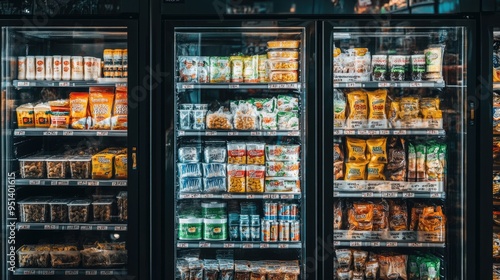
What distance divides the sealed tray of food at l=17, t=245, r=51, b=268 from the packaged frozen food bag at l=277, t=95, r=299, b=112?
158cm

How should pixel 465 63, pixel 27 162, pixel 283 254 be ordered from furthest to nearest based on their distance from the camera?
pixel 283 254 → pixel 27 162 → pixel 465 63

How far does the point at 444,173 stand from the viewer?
3.23 metres

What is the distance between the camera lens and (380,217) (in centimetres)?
331

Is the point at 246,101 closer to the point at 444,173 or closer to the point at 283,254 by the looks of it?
the point at 283,254

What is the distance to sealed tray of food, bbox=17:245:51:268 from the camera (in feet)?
10.5

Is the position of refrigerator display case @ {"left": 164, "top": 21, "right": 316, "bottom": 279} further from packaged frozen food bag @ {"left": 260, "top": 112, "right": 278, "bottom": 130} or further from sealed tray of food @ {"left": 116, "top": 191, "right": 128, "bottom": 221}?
sealed tray of food @ {"left": 116, "top": 191, "right": 128, "bottom": 221}

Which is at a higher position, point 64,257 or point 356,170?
point 356,170

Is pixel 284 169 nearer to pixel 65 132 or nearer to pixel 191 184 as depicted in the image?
pixel 191 184

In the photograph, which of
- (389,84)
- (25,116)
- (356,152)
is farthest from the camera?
(356,152)

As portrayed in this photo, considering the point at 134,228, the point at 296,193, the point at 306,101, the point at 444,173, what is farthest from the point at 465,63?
the point at 134,228

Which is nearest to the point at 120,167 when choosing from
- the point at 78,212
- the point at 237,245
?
the point at 78,212

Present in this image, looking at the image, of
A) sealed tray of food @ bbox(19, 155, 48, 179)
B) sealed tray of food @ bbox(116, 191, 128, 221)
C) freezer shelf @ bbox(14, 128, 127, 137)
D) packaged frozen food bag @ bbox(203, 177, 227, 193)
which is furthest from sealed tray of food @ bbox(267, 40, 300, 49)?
sealed tray of food @ bbox(19, 155, 48, 179)

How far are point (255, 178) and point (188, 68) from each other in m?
0.74

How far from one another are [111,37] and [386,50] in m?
1.63
